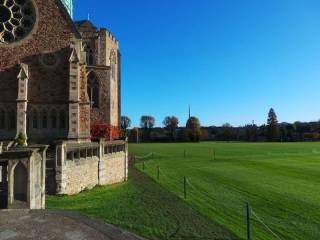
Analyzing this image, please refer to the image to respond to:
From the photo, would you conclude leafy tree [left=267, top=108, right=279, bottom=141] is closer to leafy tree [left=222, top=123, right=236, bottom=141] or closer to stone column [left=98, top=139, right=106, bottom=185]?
leafy tree [left=222, top=123, right=236, bottom=141]

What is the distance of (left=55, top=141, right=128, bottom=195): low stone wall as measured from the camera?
73.2 ft

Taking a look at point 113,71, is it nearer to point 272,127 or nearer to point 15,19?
point 15,19

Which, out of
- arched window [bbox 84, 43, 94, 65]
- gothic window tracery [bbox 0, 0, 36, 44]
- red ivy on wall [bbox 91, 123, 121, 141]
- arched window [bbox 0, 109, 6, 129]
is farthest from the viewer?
arched window [bbox 84, 43, 94, 65]

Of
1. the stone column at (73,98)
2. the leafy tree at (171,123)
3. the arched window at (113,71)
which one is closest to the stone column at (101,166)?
the stone column at (73,98)

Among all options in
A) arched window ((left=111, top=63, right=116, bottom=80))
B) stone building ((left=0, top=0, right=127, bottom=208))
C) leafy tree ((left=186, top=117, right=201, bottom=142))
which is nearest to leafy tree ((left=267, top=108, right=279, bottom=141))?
leafy tree ((left=186, top=117, right=201, bottom=142))

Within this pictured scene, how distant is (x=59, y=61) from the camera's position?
33.2 metres

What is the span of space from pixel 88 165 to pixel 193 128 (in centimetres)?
12612

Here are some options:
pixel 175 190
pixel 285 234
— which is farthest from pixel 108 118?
pixel 285 234

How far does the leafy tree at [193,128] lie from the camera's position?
5719 inches

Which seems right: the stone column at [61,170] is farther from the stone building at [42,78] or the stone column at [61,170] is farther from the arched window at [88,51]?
the arched window at [88,51]

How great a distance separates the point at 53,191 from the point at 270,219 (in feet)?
32.6

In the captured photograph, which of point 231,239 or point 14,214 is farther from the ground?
point 14,214

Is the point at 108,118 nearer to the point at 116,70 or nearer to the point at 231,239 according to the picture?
the point at 116,70

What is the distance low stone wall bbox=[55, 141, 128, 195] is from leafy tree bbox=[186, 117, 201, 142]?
112691 mm
